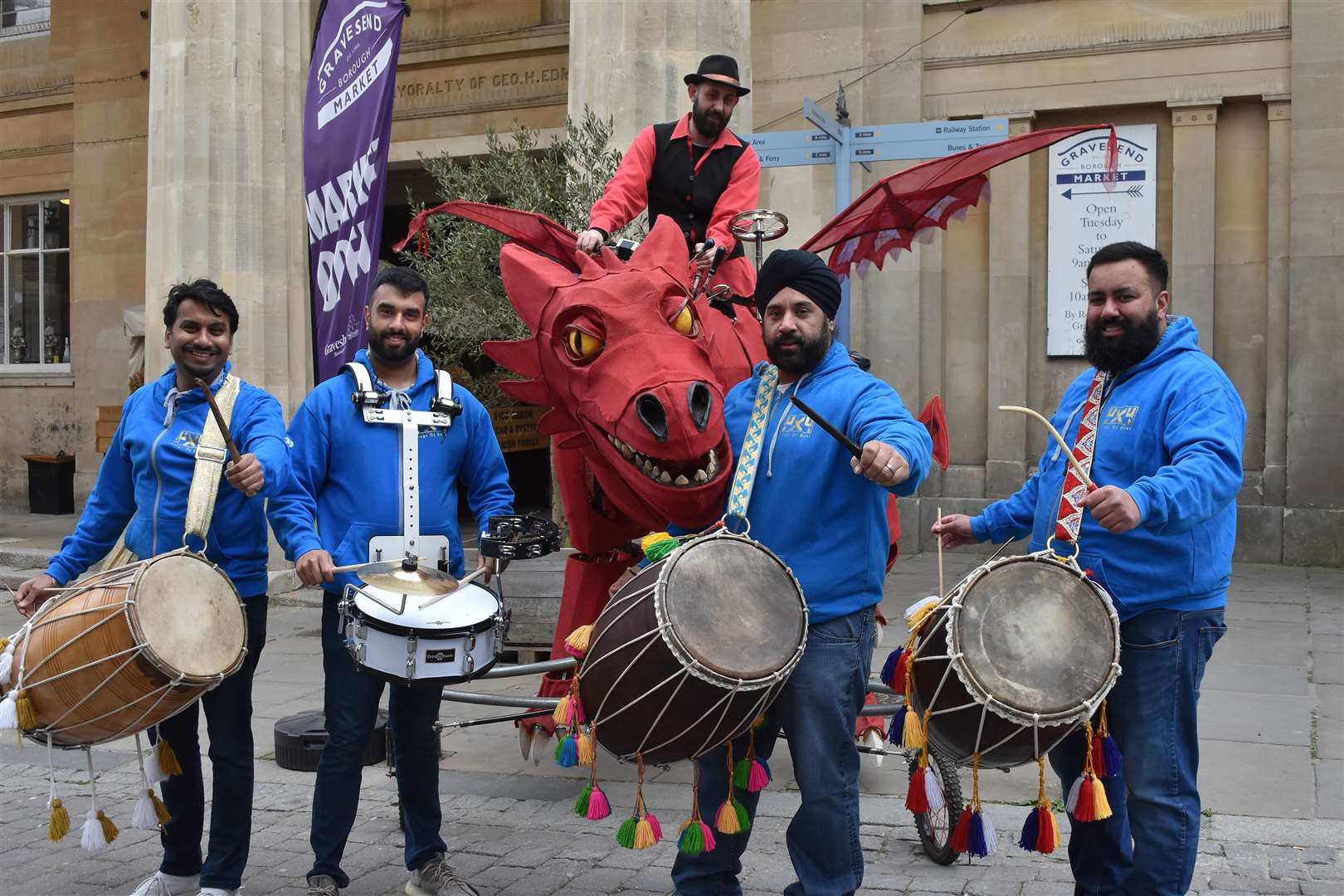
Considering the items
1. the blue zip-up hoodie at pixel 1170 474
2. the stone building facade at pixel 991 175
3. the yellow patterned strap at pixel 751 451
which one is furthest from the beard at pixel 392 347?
the stone building facade at pixel 991 175

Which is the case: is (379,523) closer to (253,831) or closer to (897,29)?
(253,831)

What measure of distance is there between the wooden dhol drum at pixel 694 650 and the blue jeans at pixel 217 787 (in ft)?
4.54

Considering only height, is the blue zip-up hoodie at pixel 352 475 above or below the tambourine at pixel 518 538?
above

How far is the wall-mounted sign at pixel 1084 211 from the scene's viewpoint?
1151 cm

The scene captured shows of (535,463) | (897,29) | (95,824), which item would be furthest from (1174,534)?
(535,463)

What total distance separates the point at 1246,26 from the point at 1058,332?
3.01 m

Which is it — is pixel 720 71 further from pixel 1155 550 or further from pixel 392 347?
pixel 1155 550

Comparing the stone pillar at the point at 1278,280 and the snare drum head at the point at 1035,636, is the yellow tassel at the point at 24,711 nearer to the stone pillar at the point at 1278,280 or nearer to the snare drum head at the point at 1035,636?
the snare drum head at the point at 1035,636

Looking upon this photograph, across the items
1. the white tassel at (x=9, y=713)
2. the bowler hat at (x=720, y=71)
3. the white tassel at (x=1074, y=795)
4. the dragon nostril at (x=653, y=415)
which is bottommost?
the white tassel at (x=1074, y=795)

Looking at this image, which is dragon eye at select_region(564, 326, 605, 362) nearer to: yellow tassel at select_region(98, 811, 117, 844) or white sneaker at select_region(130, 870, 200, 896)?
yellow tassel at select_region(98, 811, 117, 844)

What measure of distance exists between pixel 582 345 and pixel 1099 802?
2.01 m

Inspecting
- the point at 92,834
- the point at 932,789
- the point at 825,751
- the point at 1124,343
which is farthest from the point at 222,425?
the point at 1124,343

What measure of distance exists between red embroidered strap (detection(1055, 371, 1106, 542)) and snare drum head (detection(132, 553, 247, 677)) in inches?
95.3

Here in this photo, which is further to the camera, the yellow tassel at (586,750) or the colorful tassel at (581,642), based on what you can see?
the colorful tassel at (581,642)
